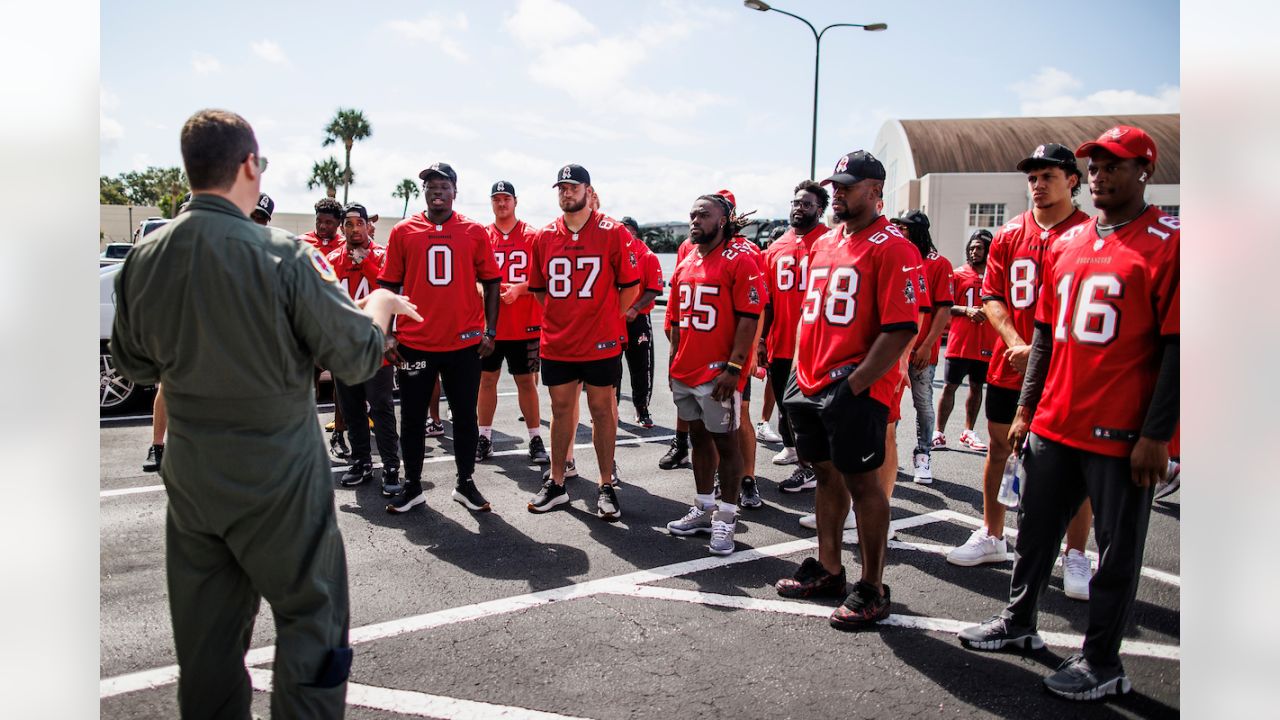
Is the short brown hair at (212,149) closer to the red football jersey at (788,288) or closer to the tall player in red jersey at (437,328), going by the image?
the tall player in red jersey at (437,328)

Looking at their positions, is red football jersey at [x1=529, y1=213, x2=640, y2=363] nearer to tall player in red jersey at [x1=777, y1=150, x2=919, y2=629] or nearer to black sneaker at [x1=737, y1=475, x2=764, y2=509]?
black sneaker at [x1=737, y1=475, x2=764, y2=509]

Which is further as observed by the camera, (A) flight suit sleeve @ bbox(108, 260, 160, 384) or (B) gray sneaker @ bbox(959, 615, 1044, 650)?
(B) gray sneaker @ bbox(959, 615, 1044, 650)

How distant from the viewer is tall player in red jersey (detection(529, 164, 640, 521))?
5.88 m

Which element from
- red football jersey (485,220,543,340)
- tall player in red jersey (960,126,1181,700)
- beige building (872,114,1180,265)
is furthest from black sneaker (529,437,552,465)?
beige building (872,114,1180,265)

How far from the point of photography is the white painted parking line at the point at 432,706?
10.2ft

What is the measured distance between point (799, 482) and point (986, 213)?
122 ft

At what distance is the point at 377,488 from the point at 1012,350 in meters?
4.80

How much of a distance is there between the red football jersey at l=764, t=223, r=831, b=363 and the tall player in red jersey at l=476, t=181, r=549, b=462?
220cm

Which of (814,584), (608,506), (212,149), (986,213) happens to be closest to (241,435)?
(212,149)

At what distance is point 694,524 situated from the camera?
545cm

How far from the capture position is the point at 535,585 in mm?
4480

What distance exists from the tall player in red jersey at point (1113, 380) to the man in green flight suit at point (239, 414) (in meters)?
2.79

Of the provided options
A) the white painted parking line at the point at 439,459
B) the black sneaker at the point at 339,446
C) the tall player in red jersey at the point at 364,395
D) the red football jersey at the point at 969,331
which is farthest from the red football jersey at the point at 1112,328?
the black sneaker at the point at 339,446

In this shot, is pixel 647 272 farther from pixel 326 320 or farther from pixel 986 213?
pixel 986 213
